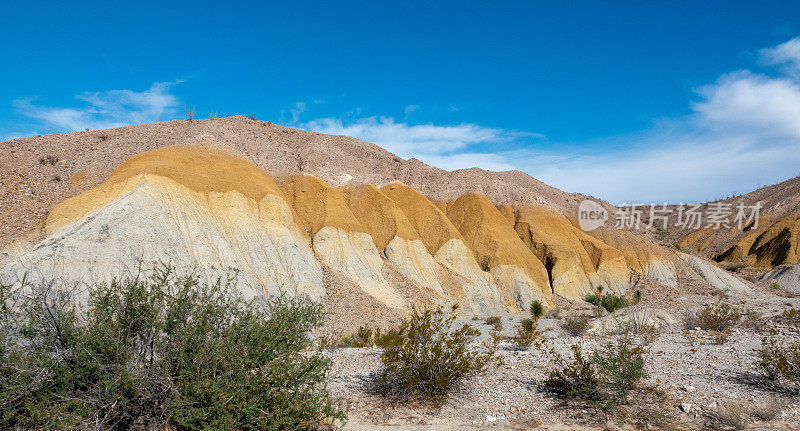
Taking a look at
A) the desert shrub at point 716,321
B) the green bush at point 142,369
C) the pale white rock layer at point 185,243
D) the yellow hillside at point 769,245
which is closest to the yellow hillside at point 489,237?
the pale white rock layer at point 185,243

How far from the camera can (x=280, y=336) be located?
6598 mm

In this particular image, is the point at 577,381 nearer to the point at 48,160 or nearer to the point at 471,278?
the point at 471,278

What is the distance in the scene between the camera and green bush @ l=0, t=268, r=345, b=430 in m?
5.08

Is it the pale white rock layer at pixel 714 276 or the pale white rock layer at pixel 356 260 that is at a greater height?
the pale white rock layer at pixel 356 260

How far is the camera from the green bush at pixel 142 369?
5082 mm

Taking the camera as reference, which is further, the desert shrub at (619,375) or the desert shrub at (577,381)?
the desert shrub at (577,381)

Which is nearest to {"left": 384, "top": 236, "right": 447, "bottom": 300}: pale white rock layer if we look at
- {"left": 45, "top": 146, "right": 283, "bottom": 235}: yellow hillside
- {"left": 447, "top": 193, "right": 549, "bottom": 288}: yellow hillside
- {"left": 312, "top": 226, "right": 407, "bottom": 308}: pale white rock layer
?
{"left": 312, "top": 226, "right": 407, "bottom": 308}: pale white rock layer

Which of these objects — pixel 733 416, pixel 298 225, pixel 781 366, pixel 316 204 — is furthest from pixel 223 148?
pixel 781 366

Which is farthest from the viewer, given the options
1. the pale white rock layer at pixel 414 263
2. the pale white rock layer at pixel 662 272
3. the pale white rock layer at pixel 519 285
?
the pale white rock layer at pixel 662 272

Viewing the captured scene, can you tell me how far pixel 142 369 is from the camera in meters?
5.54

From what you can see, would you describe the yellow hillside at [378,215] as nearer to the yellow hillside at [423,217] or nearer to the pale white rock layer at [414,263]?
the pale white rock layer at [414,263]

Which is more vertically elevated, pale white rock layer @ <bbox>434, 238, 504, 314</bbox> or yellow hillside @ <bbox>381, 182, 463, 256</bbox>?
yellow hillside @ <bbox>381, 182, 463, 256</bbox>

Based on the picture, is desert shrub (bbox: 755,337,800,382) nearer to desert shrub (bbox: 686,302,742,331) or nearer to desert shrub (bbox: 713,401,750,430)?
desert shrub (bbox: 713,401,750,430)

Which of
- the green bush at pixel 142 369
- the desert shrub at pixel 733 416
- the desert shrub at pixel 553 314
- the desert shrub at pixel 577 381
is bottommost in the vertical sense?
the desert shrub at pixel 553 314
